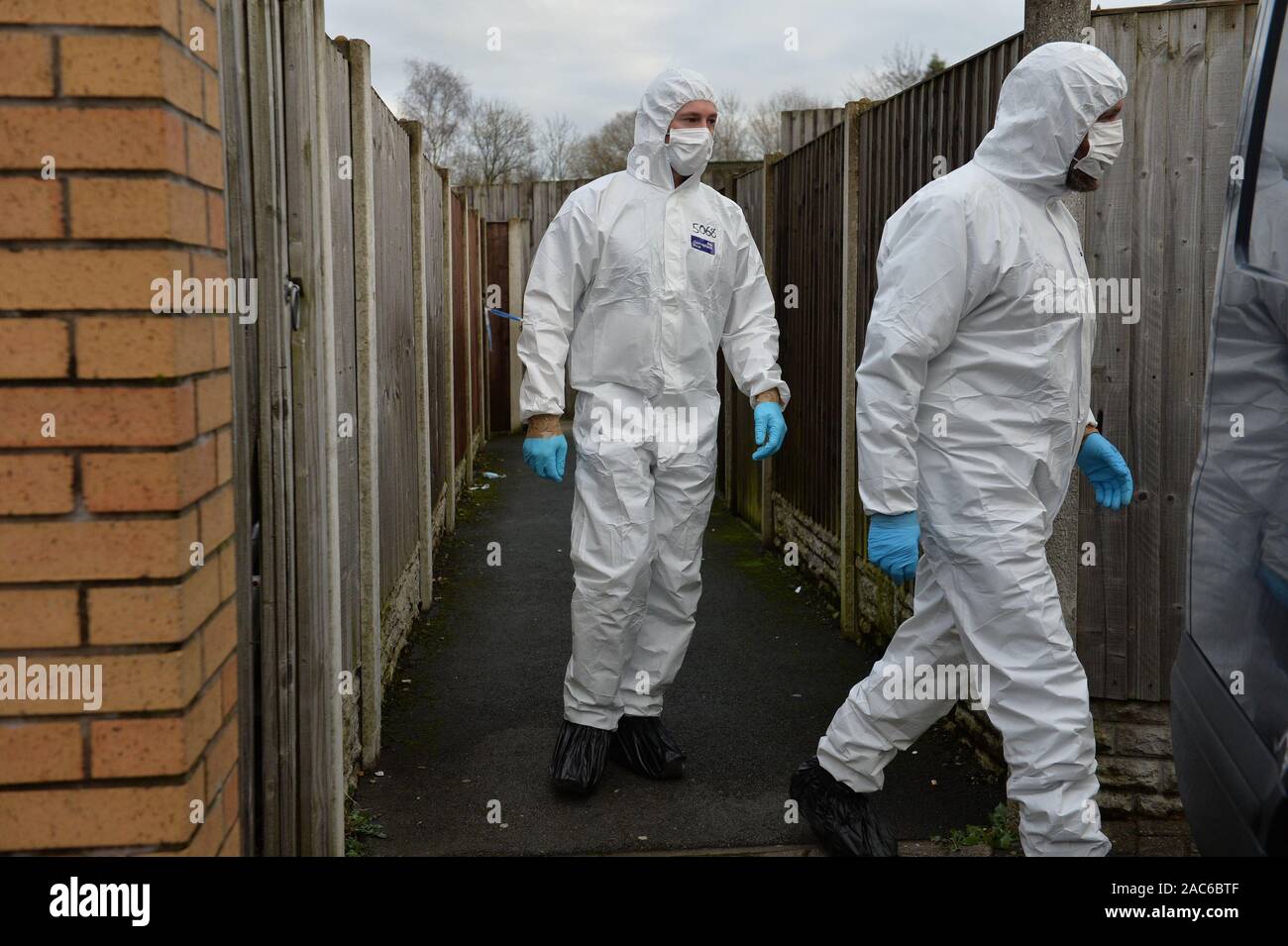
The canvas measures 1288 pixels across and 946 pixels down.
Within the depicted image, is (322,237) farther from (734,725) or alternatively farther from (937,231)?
(734,725)

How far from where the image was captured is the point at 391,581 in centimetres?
509

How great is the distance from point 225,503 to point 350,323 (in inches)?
77.4

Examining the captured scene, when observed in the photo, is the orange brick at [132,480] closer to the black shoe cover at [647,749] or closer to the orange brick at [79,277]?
the orange brick at [79,277]

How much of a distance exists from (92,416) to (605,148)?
22.9 metres

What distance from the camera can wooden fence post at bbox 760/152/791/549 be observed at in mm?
7707

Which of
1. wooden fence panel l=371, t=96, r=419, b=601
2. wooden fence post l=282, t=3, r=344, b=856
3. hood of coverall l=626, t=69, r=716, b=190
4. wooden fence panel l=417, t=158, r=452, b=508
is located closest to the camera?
wooden fence post l=282, t=3, r=344, b=856

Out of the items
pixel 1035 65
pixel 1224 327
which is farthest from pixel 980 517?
pixel 1035 65

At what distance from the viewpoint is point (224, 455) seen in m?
2.17

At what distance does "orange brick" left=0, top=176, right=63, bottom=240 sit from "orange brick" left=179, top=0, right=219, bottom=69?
32 centimetres

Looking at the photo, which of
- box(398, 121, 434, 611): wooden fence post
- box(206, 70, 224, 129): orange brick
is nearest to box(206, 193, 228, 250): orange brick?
box(206, 70, 224, 129): orange brick

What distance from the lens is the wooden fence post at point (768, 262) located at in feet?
25.3

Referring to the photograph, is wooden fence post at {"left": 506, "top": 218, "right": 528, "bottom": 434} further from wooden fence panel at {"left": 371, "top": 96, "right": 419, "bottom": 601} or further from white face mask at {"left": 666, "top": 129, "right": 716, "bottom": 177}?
white face mask at {"left": 666, "top": 129, "right": 716, "bottom": 177}

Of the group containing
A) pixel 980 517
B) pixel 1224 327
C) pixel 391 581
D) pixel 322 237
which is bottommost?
pixel 391 581

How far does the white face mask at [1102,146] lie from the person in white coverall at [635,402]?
132 cm
